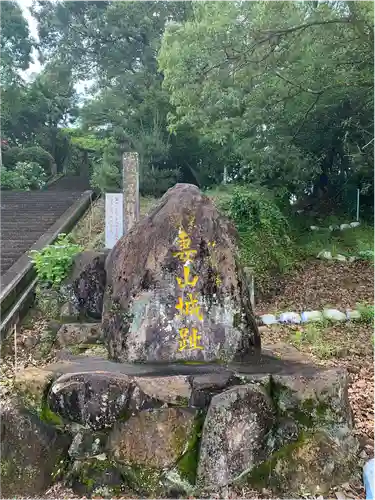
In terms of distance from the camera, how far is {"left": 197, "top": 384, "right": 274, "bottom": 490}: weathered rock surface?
3186 millimetres

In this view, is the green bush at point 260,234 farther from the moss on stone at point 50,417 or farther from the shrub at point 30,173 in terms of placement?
the shrub at point 30,173

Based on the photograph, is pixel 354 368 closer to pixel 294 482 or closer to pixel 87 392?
pixel 294 482

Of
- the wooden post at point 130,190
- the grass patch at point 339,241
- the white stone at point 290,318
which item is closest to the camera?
the white stone at point 290,318

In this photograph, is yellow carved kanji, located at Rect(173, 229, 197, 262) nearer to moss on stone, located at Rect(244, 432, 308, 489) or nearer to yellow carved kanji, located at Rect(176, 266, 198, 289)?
yellow carved kanji, located at Rect(176, 266, 198, 289)

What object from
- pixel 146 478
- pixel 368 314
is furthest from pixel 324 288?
pixel 146 478

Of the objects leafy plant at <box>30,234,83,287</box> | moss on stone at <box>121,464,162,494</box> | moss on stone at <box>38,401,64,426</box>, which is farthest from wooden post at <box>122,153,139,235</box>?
moss on stone at <box>121,464,162,494</box>

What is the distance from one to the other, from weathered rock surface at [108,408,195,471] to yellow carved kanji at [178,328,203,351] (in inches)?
23.2

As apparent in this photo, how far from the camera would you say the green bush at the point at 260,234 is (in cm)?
1025

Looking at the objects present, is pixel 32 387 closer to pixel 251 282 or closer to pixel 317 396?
pixel 317 396

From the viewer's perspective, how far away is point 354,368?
5.76 m

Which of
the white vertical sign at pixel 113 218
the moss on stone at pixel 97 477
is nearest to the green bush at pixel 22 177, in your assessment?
the white vertical sign at pixel 113 218

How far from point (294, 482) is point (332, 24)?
9.41 meters

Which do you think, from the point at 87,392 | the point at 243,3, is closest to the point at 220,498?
the point at 87,392

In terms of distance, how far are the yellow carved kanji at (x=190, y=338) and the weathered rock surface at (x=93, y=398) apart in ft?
1.97
